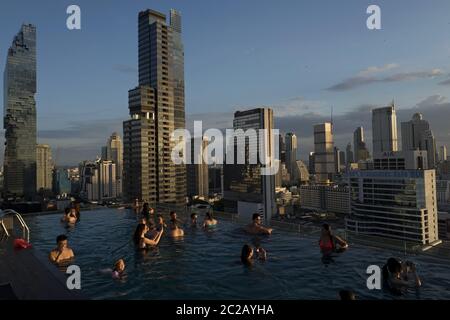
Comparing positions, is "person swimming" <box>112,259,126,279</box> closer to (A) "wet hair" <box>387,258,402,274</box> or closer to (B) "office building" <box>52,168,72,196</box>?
(A) "wet hair" <box>387,258,402,274</box>

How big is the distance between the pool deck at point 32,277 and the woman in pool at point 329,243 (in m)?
8.50

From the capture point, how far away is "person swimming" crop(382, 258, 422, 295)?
8.74 meters

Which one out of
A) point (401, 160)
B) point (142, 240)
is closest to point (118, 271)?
point (142, 240)

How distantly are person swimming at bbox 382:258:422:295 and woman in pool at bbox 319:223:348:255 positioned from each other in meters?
3.24

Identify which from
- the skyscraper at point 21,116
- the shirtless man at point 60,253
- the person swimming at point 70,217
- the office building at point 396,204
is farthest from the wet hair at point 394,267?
the skyscraper at point 21,116

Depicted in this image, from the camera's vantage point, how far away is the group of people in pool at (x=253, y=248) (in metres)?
8.80

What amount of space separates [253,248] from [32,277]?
25.1 ft

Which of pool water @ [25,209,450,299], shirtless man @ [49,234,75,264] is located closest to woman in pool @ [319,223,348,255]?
pool water @ [25,209,450,299]

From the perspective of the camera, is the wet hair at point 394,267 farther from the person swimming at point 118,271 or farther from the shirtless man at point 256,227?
the person swimming at point 118,271
